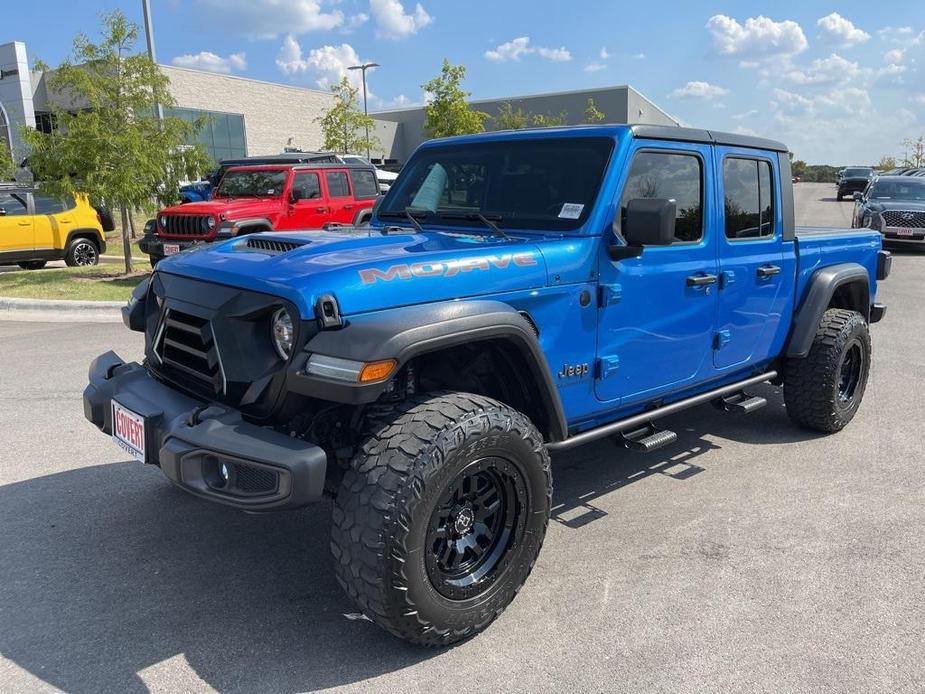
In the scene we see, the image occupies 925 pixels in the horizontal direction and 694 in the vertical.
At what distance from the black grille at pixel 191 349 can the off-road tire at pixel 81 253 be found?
1230 centimetres

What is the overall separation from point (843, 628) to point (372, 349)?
7.07 ft

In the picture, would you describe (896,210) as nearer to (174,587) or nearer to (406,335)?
(406,335)

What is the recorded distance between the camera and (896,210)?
53.8ft

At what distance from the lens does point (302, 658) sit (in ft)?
9.06

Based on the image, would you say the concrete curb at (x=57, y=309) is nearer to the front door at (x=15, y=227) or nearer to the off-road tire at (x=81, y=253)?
the front door at (x=15, y=227)

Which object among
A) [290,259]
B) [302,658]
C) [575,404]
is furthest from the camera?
[575,404]

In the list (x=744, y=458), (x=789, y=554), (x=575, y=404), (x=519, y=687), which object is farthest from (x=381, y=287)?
(x=744, y=458)

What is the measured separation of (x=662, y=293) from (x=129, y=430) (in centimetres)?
250

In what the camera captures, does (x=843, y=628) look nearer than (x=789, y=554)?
Yes

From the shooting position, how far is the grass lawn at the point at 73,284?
1075 centimetres

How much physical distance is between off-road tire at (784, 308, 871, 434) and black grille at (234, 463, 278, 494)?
3.84m

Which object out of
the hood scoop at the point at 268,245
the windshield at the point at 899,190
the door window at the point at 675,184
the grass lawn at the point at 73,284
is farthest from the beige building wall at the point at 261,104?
the hood scoop at the point at 268,245

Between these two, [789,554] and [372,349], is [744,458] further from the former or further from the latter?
[372,349]

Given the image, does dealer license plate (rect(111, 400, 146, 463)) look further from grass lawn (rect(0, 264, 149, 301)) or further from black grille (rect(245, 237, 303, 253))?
grass lawn (rect(0, 264, 149, 301))
